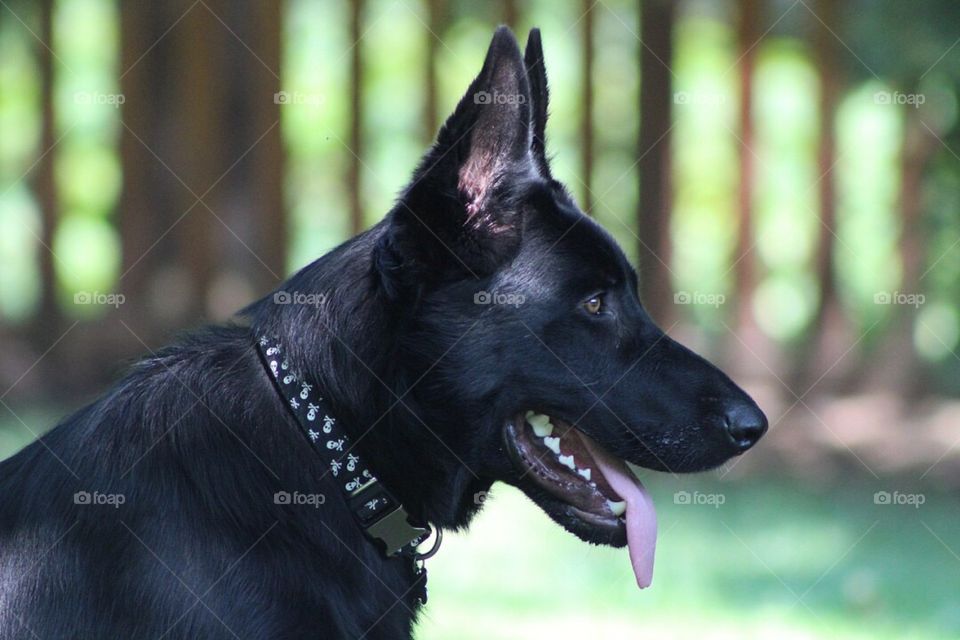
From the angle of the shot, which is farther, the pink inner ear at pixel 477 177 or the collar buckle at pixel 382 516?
the pink inner ear at pixel 477 177

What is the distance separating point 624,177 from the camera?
716 centimetres

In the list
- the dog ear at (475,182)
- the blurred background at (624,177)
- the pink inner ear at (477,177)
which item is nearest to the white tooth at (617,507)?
the dog ear at (475,182)

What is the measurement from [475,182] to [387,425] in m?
0.58

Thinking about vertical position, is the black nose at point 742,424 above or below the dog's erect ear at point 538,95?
below

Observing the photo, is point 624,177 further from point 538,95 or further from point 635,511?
point 635,511

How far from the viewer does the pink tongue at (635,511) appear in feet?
9.53

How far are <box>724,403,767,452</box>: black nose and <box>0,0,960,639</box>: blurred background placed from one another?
336 cm

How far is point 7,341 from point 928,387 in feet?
17.2

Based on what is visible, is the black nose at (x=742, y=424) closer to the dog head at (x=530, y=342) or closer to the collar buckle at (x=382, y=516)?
the dog head at (x=530, y=342)

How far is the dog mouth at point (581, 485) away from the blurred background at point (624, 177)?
3382mm

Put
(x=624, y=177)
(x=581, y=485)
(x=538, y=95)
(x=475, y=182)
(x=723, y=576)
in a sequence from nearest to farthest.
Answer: (x=475, y=182) < (x=581, y=485) < (x=538, y=95) < (x=723, y=576) < (x=624, y=177)

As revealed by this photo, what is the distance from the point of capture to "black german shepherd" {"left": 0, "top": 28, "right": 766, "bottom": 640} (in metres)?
2.47

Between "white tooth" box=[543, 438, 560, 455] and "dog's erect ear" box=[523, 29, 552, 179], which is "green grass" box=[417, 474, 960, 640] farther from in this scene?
"dog's erect ear" box=[523, 29, 552, 179]

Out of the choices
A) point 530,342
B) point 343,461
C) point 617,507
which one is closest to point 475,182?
point 530,342
